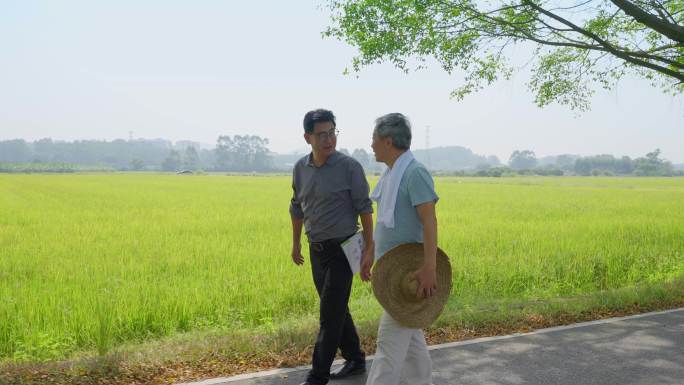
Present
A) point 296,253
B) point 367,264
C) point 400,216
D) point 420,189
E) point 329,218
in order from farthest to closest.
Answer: point 296,253, point 329,218, point 367,264, point 400,216, point 420,189

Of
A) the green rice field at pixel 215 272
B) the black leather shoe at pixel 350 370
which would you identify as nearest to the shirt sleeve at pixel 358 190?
the black leather shoe at pixel 350 370

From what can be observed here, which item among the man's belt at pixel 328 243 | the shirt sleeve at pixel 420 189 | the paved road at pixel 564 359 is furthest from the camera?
the paved road at pixel 564 359

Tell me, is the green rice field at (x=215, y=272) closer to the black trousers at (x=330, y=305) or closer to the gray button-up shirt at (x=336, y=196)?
the black trousers at (x=330, y=305)

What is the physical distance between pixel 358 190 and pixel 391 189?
66cm

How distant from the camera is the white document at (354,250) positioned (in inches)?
143

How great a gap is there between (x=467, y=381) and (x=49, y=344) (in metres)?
3.69

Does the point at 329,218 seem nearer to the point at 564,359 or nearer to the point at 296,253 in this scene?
the point at 296,253

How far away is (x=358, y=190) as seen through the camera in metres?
3.83

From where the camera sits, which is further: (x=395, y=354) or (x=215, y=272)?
(x=215, y=272)

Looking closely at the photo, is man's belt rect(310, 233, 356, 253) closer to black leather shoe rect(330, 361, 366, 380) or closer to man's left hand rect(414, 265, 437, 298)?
man's left hand rect(414, 265, 437, 298)

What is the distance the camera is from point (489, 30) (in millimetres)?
10047

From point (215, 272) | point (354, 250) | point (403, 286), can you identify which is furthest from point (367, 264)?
point (215, 272)

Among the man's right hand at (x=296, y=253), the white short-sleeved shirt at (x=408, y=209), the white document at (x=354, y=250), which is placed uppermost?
the white short-sleeved shirt at (x=408, y=209)

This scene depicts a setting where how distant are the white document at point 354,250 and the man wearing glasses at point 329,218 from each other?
0.05 m
